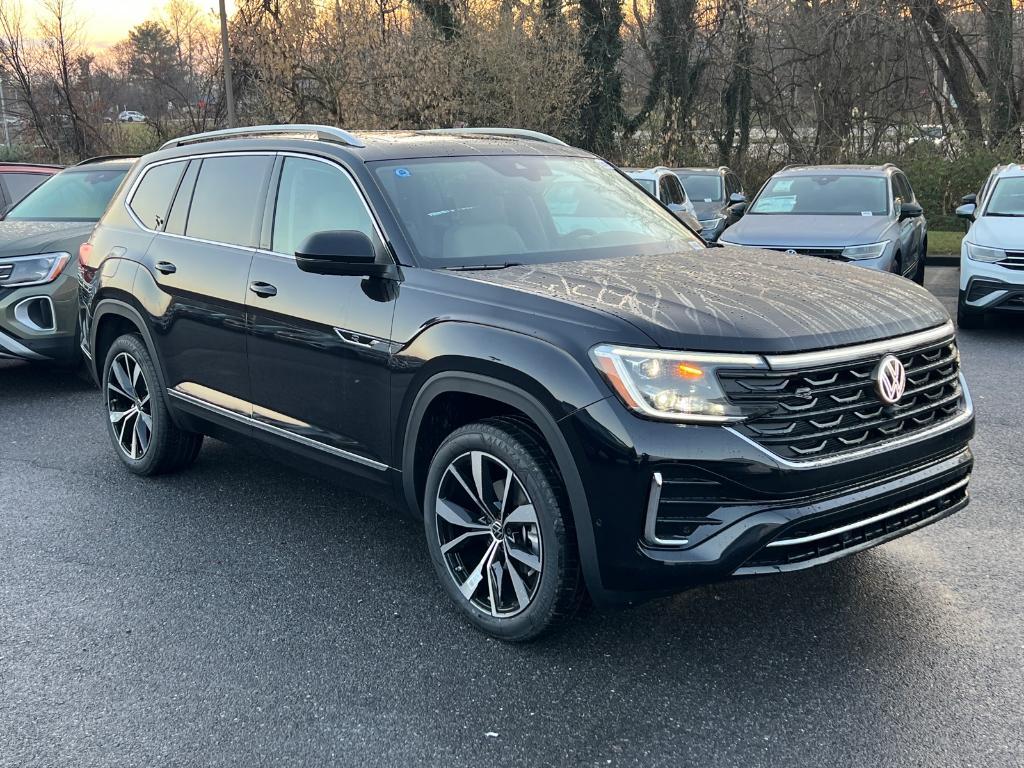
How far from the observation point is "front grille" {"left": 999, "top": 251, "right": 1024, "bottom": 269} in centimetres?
903

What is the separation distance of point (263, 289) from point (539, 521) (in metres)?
1.87

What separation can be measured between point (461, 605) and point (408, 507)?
1.54 feet

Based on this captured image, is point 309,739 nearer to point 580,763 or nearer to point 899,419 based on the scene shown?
point 580,763

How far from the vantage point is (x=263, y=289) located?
4375 millimetres

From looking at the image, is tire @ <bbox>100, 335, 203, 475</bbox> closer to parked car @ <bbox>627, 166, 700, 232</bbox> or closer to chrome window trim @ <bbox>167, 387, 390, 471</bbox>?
chrome window trim @ <bbox>167, 387, 390, 471</bbox>

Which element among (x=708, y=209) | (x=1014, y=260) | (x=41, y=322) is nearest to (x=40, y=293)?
(x=41, y=322)

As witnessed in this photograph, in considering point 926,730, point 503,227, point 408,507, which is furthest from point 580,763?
point 503,227

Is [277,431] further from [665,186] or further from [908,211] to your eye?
[665,186]

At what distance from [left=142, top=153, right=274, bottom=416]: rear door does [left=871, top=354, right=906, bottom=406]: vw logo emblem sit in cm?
277

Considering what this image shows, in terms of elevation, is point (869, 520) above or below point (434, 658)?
above

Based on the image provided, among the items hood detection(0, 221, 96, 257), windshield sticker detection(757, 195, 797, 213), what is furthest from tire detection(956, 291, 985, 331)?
hood detection(0, 221, 96, 257)

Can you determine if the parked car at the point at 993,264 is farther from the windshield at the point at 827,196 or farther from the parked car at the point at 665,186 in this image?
the parked car at the point at 665,186

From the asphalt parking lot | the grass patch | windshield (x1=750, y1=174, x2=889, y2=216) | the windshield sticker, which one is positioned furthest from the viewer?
the grass patch

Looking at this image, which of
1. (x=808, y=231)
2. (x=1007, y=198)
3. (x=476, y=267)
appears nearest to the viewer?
(x=476, y=267)
